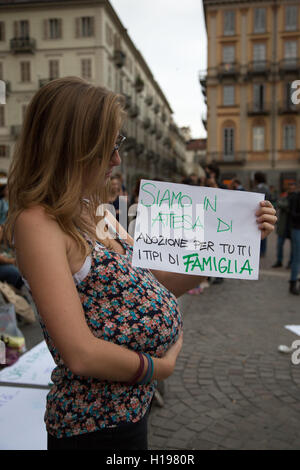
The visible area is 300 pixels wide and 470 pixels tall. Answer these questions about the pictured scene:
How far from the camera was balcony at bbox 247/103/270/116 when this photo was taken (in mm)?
30369

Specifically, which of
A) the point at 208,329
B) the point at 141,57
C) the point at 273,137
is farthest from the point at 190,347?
the point at 141,57

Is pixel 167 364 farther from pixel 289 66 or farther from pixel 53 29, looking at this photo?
pixel 289 66

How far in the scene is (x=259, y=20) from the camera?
30.6m

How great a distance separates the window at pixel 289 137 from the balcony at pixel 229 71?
17.7 ft

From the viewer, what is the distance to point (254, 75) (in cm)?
3100

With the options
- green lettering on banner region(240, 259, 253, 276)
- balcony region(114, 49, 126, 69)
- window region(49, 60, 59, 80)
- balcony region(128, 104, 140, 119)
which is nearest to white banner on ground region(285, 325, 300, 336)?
green lettering on banner region(240, 259, 253, 276)

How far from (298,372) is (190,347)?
1063 mm

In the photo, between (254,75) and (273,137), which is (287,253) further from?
(254,75)

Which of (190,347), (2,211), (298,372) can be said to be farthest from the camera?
(2,211)

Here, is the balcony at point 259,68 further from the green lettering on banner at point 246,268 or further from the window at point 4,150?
the green lettering on banner at point 246,268

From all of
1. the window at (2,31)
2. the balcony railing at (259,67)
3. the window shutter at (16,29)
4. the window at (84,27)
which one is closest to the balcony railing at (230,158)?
the balcony railing at (259,67)

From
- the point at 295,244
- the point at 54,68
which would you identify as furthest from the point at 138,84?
the point at 295,244

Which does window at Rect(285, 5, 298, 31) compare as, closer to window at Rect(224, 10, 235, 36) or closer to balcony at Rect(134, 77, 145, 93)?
window at Rect(224, 10, 235, 36)

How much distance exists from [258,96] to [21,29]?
1776 centimetres
